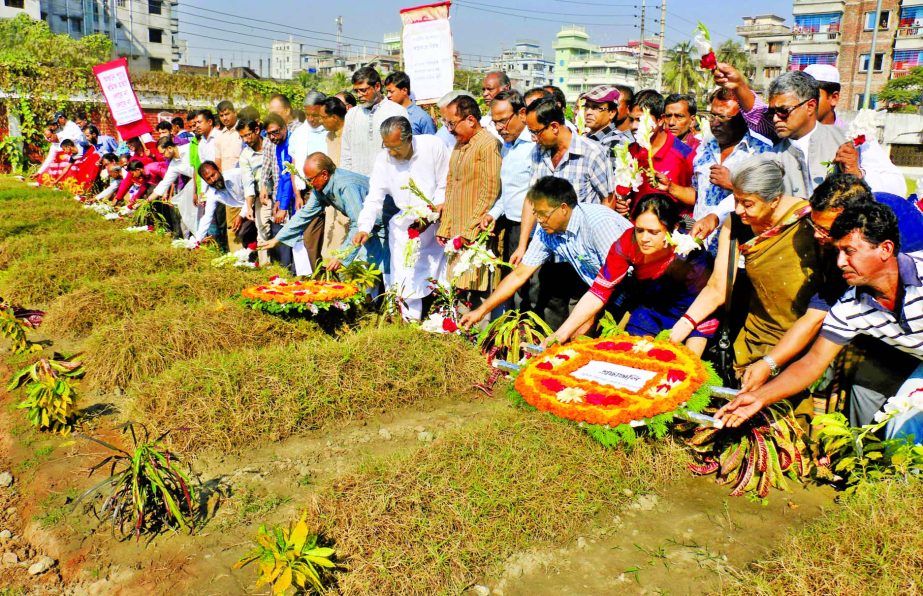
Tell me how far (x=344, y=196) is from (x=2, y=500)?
141 inches

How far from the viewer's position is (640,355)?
3537 millimetres

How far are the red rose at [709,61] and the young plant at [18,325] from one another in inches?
195

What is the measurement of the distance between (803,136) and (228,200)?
6.39m

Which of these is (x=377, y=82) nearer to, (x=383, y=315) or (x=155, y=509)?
(x=383, y=315)

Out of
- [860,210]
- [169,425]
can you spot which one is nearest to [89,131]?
[169,425]

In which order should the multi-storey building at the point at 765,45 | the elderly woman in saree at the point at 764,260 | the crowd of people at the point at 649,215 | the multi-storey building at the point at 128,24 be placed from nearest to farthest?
the crowd of people at the point at 649,215
the elderly woman in saree at the point at 764,260
the multi-storey building at the point at 128,24
the multi-storey building at the point at 765,45

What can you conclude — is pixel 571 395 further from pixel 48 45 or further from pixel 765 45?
pixel 765 45

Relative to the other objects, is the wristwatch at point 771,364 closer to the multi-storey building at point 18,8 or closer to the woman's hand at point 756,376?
the woman's hand at point 756,376

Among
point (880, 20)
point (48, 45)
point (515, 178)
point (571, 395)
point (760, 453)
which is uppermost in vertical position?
point (880, 20)

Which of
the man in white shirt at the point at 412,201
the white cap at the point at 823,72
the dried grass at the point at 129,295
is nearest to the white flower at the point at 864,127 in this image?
the white cap at the point at 823,72

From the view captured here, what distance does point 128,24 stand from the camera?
50688 mm

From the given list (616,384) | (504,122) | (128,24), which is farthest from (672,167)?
(128,24)

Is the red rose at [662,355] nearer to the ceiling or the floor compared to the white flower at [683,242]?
nearer to the floor

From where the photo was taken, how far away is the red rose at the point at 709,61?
384cm
